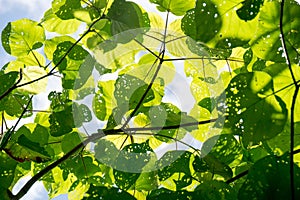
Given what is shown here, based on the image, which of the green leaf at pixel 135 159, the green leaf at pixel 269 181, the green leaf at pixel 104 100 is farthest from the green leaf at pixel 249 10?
the green leaf at pixel 104 100

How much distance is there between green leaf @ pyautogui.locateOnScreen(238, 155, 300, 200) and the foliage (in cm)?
2

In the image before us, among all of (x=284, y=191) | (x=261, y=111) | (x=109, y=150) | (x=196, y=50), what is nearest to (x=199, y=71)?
(x=196, y=50)

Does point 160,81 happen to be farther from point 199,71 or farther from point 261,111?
point 261,111

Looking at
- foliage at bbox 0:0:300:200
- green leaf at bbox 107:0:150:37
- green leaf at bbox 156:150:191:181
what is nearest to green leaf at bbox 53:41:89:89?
foliage at bbox 0:0:300:200

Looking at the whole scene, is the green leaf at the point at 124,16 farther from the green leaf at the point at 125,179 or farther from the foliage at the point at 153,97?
the green leaf at the point at 125,179

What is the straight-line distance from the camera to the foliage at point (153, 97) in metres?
0.64

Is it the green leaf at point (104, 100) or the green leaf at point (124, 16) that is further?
the green leaf at point (104, 100)

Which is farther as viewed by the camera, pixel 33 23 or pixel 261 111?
pixel 33 23

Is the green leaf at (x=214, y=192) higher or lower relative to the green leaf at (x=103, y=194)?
higher

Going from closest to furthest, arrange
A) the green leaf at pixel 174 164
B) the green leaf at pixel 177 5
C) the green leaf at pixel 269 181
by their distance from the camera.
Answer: the green leaf at pixel 269 181 < the green leaf at pixel 174 164 < the green leaf at pixel 177 5

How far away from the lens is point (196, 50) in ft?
3.07

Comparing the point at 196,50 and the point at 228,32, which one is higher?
the point at 196,50

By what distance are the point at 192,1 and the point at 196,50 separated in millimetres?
105

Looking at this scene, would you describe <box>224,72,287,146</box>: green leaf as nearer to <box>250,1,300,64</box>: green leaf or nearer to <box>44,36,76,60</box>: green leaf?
<box>250,1,300,64</box>: green leaf
